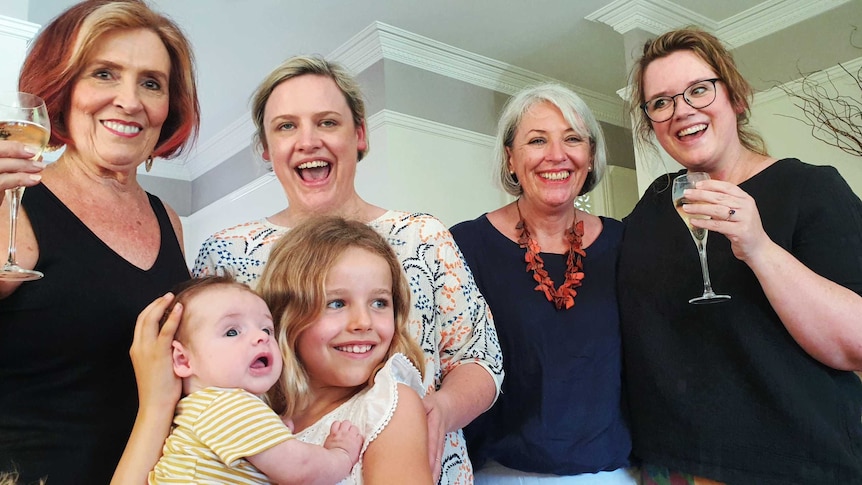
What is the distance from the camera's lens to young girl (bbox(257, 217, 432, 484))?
1161 millimetres

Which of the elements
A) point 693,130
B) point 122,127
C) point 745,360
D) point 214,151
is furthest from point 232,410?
point 214,151

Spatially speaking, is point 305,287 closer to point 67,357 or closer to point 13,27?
point 67,357

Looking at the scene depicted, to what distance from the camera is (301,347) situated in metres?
1.26

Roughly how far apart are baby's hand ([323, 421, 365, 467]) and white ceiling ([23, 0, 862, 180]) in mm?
3791

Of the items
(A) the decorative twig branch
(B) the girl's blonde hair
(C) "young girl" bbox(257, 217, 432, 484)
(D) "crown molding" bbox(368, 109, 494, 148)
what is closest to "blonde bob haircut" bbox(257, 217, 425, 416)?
(C) "young girl" bbox(257, 217, 432, 484)

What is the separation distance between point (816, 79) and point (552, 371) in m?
3.69

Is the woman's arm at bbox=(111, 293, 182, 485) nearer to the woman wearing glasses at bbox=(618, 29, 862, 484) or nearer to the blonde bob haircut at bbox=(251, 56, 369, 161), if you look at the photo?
the blonde bob haircut at bbox=(251, 56, 369, 161)

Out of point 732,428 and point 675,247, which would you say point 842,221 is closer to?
point 675,247

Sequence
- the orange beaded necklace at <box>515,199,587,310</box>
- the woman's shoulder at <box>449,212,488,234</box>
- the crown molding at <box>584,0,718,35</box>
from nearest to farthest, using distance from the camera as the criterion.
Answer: the orange beaded necklace at <box>515,199,587,310</box>
the woman's shoulder at <box>449,212,488,234</box>
the crown molding at <box>584,0,718,35</box>

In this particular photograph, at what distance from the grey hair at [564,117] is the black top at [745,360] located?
10.6 inches

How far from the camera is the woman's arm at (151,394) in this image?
3.62ft

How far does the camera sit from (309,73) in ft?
5.20

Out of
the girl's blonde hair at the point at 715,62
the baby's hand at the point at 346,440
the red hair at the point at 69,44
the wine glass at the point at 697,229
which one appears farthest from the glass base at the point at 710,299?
the red hair at the point at 69,44

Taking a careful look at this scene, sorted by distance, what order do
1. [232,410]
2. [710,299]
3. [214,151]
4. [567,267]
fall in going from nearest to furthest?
[232,410], [710,299], [567,267], [214,151]
